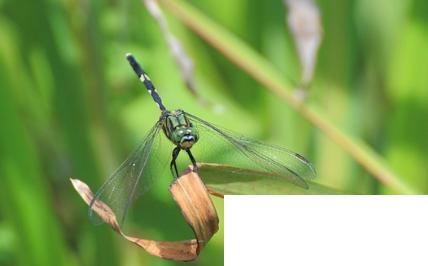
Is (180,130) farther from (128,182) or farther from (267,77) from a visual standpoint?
(267,77)

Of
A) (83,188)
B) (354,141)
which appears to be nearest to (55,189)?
(354,141)

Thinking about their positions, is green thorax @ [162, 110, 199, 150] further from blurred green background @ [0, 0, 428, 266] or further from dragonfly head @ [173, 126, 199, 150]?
blurred green background @ [0, 0, 428, 266]

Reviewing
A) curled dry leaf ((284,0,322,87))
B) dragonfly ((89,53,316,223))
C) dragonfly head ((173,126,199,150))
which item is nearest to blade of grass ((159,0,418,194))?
curled dry leaf ((284,0,322,87))

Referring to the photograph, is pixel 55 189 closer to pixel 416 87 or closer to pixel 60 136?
pixel 60 136

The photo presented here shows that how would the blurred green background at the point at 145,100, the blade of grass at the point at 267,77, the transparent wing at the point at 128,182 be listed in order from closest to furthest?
the transparent wing at the point at 128,182, the blade of grass at the point at 267,77, the blurred green background at the point at 145,100

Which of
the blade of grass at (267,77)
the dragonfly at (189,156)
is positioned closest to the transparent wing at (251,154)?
the dragonfly at (189,156)

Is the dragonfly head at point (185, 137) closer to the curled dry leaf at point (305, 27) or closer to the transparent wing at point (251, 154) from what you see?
the transparent wing at point (251, 154)
